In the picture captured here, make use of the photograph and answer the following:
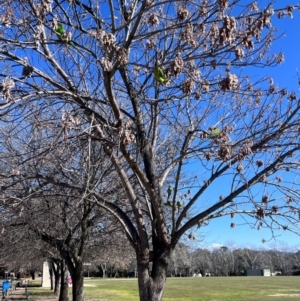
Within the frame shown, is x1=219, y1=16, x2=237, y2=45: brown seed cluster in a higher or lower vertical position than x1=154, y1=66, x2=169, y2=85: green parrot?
higher

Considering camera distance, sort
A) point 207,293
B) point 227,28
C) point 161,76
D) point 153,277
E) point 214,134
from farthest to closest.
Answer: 1. point 207,293
2. point 153,277
3. point 214,134
4. point 161,76
5. point 227,28

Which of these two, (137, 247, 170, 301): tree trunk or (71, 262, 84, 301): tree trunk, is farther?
(71, 262, 84, 301): tree trunk

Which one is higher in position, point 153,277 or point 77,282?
point 77,282

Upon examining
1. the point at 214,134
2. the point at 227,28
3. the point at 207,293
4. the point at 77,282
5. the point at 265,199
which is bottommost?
the point at 207,293

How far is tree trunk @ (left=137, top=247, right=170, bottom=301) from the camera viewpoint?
291 inches

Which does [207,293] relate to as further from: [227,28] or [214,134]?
[227,28]

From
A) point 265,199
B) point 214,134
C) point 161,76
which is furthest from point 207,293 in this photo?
point 161,76

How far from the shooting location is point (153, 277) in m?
7.54

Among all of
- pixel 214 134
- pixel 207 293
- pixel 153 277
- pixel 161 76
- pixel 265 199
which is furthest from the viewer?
pixel 207 293

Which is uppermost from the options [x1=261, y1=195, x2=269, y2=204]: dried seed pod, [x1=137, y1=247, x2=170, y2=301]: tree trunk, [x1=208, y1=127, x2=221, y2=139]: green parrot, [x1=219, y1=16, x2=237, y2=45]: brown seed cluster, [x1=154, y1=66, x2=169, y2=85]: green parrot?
[x1=219, y1=16, x2=237, y2=45]: brown seed cluster

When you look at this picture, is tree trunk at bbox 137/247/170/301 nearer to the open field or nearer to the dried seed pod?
the dried seed pod

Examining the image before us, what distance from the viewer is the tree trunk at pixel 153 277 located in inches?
291

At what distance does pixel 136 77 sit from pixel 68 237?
327 inches

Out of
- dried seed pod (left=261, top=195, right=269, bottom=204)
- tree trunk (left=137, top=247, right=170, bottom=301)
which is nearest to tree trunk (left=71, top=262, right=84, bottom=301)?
tree trunk (left=137, top=247, right=170, bottom=301)
